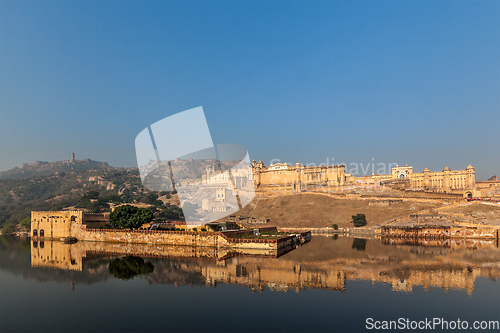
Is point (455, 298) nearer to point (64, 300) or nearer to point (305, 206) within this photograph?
point (64, 300)

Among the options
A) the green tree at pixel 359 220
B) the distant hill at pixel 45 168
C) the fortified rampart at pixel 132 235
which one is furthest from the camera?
the distant hill at pixel 45 168

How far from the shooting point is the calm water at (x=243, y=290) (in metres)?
13.7

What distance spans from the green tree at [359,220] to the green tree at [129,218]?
90.5 ft

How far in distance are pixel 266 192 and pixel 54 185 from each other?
7318cm

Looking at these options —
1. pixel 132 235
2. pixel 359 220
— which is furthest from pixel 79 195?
pixel 359 220

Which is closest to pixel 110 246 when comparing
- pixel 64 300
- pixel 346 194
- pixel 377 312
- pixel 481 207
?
pixel 64 300

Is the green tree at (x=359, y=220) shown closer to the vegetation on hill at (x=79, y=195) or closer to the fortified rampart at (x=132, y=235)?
the fortified rampart at (x=132, y=235)

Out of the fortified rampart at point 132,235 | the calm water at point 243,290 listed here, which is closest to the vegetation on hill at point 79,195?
the fortified rampart at point 132,235

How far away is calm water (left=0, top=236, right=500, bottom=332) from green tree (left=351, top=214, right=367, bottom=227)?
17.3 meters

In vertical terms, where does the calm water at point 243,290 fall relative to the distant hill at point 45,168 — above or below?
below

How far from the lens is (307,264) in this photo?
24.3 metres

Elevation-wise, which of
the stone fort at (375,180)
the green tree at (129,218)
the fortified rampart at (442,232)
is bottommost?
the fortified rampart at (442,232)

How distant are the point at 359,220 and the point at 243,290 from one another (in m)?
33.0

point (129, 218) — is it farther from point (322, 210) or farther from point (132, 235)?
point (322, 210)
